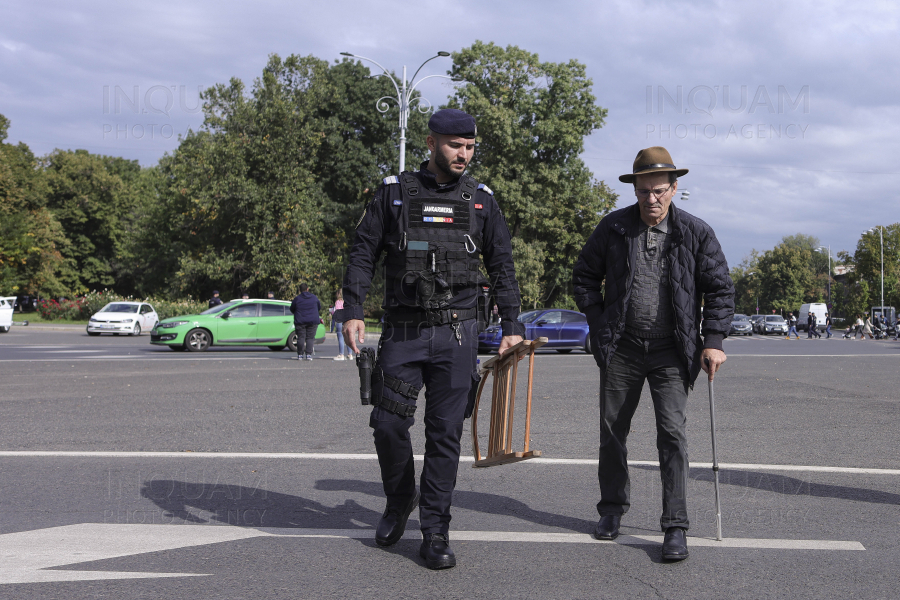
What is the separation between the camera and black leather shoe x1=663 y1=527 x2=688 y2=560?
388 centimetres

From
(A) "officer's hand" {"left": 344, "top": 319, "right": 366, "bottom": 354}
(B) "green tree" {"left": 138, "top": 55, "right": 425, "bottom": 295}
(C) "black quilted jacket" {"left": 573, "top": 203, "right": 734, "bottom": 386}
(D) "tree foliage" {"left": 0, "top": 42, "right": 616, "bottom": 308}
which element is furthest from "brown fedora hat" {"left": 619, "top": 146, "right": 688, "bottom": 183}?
(D) "tree foliage" {"left": 0, "top": 42, "right": 616, "bottom": 308}

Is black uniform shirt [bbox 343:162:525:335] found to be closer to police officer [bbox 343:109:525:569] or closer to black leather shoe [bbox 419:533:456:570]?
police officer [bbox 343:109:525:569]

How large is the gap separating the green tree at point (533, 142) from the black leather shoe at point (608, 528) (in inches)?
1482

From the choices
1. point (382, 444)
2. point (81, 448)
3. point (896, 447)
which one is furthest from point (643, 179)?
point (81, 448)

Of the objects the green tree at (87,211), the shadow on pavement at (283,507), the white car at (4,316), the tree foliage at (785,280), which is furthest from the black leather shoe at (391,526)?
the tree foliage at (785,280)

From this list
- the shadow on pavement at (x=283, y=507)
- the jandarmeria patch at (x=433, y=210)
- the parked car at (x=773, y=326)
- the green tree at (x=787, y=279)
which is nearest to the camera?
the jandarmeria patch at (x=433, y=210)

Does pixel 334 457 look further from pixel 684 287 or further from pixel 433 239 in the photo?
pixel 684 287

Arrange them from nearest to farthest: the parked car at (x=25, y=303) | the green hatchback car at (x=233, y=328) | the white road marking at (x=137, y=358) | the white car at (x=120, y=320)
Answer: the white road marking at (x=137, y=358), the green hatchback car at (x=233, y=328), the white car at (x=120, y=320), the parked car at (x=25, y=303)

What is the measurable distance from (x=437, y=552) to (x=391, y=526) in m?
0.41

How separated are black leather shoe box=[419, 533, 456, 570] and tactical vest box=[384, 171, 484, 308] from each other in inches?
43.9

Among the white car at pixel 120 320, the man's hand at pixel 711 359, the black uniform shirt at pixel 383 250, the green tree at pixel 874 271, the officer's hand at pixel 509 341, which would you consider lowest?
the white car at pixel 120 320

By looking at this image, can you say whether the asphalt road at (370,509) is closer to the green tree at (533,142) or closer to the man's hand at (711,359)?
the man's hand at (711,359)

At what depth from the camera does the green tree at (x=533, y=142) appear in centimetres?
4231

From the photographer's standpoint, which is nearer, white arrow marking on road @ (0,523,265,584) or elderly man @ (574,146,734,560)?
white arrow marking on road @ (0,523,265,584)
